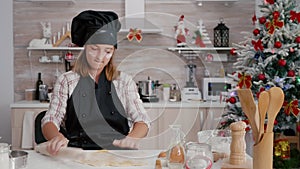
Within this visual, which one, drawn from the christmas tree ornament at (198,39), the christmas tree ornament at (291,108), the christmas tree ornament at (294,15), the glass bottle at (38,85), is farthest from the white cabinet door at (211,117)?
the glass bottle at (38,85)

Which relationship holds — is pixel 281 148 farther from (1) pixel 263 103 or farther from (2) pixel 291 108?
(1) pixel 263 103

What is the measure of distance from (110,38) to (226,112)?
1.86m

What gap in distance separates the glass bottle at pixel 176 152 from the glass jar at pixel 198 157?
0.30 feet

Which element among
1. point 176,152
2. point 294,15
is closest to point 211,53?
point 294,15

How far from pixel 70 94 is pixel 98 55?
10.5 inches

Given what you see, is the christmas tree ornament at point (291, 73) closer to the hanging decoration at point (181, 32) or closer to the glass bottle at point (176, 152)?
the hanging decoration at point (181, 32)

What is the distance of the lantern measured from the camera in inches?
179

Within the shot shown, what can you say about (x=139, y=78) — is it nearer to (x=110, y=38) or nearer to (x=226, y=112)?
(x=226, y=112)

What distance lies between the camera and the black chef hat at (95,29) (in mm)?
2094

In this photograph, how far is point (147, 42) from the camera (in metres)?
4.55

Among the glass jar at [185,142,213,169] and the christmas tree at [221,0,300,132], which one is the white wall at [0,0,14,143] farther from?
the glass jar at [185,142,213,169]

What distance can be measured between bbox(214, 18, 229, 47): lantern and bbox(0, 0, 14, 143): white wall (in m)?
2.19

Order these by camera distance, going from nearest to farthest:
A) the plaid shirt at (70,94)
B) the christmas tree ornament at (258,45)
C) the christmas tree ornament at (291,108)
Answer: the plaid shirt at (70,94) → the christmas tree ornament at (291,108) → the christmas tree ornament at (258,45)

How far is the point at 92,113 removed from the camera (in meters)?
2.20
